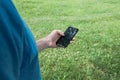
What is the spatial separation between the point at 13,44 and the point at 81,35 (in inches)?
183

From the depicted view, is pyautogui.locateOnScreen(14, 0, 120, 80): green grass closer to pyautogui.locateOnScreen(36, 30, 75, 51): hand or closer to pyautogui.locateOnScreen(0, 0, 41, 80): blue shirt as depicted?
pyautogui.locateOnScreen(36, 30, 75, 51): hand

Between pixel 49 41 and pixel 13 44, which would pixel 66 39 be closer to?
pixel 49 41

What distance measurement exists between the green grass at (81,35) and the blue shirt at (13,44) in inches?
113

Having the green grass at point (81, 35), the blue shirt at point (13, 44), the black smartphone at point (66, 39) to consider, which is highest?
the blue shirt at point (13, 44)

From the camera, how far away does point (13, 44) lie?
1.12 m

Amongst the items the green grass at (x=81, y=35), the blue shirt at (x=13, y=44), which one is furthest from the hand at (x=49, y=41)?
the green grass at (x=81, y=35)

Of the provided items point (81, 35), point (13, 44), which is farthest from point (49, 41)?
point (81, 35)

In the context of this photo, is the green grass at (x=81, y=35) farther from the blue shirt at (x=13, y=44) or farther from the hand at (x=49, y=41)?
the blue shirt at (x=13, y=44)

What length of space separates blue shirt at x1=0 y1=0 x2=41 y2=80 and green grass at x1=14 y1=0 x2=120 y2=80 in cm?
287

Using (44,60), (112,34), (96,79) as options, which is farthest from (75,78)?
(112,34)

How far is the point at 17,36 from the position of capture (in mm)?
1139

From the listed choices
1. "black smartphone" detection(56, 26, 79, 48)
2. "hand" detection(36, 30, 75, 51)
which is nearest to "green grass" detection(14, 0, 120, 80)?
"black smartphone" detection(56, 26, 79, 48)

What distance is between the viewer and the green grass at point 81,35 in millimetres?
4261

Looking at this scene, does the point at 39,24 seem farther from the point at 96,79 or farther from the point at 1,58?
the point at 1,58
